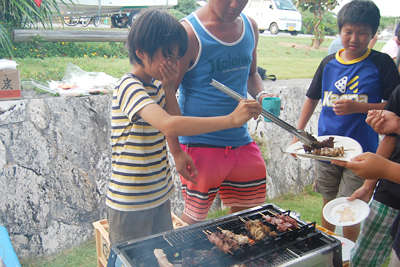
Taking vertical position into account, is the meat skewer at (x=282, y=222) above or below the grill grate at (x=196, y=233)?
above

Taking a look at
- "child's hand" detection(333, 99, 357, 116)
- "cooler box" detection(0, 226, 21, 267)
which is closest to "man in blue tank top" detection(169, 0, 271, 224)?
"child's hand" detection(333, 99, 357, 116)

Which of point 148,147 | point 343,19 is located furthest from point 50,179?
point 343,19

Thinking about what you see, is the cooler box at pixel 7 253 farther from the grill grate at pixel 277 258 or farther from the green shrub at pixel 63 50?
the green shrub at pixel 63 50

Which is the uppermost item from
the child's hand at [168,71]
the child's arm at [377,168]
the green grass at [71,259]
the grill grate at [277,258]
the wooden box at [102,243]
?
the child's hand at [168,71]

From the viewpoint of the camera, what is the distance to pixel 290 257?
159cm

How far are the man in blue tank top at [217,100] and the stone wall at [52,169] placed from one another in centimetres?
138

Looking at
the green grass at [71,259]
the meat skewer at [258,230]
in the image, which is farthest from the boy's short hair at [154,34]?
the green grass at [71,259]

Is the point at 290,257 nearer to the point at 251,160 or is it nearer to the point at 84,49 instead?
the point at 251,160

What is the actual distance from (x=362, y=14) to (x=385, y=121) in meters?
0.92

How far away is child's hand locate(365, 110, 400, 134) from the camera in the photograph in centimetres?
181

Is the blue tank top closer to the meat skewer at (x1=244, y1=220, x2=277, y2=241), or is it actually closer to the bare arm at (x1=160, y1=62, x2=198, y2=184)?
the bare arm at (x1=160, y1=62, x2=198, y2=184)

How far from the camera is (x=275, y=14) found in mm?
10844

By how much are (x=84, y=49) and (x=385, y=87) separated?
4.84m

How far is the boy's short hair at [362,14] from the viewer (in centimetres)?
227
